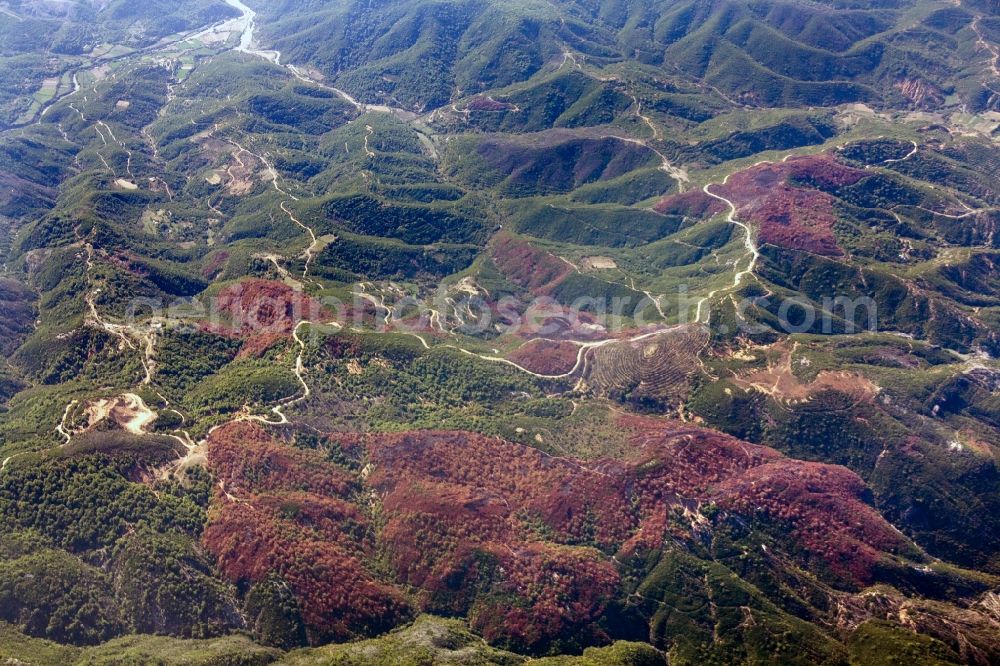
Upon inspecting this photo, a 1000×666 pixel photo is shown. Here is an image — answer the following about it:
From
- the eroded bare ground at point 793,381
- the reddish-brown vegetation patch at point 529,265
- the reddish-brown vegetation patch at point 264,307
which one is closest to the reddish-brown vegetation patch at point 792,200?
the eroded bare ground at point 793,381

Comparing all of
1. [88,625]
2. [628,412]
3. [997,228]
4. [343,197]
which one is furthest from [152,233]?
[997,228]

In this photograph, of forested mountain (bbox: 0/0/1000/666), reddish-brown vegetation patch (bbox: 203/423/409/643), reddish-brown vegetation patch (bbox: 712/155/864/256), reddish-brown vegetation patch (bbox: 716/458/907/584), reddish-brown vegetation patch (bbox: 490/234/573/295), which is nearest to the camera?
forested mountain (bbox: 0/0/1000/666)

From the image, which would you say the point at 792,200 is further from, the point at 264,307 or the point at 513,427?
the point at 264,307

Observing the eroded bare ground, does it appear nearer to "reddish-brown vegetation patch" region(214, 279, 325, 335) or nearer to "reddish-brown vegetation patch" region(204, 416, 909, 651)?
"reddish-brown vegetation patch" region(204, 416, 909, 651)

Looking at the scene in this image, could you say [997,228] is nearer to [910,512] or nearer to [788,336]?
[788,336]

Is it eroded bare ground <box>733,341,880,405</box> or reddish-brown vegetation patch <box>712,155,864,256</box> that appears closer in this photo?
eroded bare ground <box>733,341,880,405</box>

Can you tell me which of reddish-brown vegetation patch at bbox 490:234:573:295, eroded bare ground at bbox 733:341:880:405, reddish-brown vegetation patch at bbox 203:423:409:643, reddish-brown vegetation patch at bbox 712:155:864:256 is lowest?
reddish-brown vegetation patch at bbox 203:423:409:643

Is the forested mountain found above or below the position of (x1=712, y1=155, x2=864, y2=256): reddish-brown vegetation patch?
below

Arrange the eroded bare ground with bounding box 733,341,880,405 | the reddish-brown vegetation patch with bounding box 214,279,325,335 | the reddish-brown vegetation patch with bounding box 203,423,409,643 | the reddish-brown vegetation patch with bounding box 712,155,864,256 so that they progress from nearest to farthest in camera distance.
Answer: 1. the reddish-brown vegetation patch with bounding box 203,423,409,643
2. the eroded bare ground with bounding box 733,341,880,405
3. the reddish-brown vegetation patch with bounding box 214,279,325,335
4. the reddish-brown vegetation patch with bounding box 712,155,864,256

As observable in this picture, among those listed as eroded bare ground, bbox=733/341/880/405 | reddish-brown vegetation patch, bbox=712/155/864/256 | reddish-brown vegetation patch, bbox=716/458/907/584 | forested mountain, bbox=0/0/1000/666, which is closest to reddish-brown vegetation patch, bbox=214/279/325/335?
forested mountain, bbox=0/0/1000/666
